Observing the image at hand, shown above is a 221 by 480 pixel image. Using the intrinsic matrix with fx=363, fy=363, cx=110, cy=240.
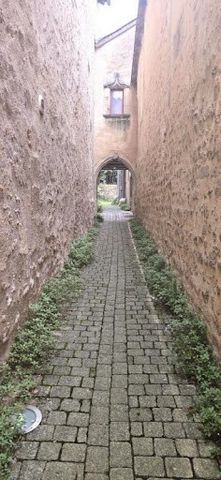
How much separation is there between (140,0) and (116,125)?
5237mm

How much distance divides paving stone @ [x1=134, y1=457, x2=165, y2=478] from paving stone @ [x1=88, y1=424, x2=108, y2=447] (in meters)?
0.27

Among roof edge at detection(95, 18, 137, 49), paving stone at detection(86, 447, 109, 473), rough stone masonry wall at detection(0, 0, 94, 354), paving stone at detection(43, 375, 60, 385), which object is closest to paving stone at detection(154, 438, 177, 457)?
paving stone at detection(86, 447, 109, 473)

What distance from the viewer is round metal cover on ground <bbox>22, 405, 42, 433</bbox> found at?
2.62m

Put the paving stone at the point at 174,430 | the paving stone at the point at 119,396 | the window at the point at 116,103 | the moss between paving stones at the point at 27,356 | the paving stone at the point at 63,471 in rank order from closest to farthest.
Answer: the paving stone at the point at 63,471 < the moss between paving stones at the point at 27,356 < the paving stone at the point at 174,430 < the paving stone at the point at 119,396 < the window at the point at 116,103

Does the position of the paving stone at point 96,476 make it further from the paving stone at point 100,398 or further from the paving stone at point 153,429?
the paving stone at point 100,398

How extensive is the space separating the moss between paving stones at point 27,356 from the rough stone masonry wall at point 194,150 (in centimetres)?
172

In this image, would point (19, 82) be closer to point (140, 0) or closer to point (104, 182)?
point (140, 0)

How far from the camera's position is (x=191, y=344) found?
12.2 ft

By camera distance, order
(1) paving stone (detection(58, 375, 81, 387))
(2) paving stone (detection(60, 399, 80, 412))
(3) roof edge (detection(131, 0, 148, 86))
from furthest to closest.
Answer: (3) roof edge (detection(131, 0, 148, 86)) → (1) paving stone (detection(58, 375, 81, 387)) → (2) paving stone (detection(60, 399, 80, 412))

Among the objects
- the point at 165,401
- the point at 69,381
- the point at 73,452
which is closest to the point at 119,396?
the point at 165,401

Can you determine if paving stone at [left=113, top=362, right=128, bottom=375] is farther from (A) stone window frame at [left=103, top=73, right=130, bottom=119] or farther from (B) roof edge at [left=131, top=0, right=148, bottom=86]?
(A) stone window frame at [left=103, top=73, right=130, bottom=119]

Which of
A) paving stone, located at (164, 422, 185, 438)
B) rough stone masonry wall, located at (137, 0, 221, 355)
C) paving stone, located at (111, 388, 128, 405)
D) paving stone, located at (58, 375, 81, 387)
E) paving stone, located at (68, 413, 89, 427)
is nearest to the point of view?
paving stone, located at (164, 422, 185, 438)

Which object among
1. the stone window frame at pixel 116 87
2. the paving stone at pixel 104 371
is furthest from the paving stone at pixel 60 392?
the stone window frame at pixel 116 87

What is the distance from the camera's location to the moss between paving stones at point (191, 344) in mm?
2703
